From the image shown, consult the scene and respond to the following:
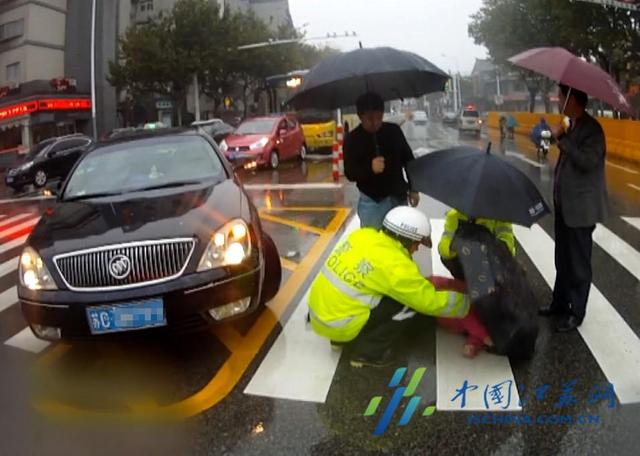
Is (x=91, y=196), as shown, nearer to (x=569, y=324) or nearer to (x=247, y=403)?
(x=247, y=403)

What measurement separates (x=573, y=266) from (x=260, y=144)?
1285 cm

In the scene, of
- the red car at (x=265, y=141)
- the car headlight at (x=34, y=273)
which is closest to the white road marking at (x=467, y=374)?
the car headlight at (x=34, y=273)

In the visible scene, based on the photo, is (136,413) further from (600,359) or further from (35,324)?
(600,359)

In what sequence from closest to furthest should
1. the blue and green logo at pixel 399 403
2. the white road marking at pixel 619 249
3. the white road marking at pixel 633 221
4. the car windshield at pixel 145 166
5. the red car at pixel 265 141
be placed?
the blue and green logo at pixel 399 403 → the car windshield at pixel 145 166 → the white road marking at pixel 619 249 → the white road marking at pixel 633 221 → the red car at pixel 265 141

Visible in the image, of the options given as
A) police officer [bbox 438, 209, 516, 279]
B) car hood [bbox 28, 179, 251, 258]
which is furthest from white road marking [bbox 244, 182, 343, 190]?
police officer [bbox 438, 209, 516, 279]

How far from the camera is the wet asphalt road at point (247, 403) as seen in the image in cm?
316

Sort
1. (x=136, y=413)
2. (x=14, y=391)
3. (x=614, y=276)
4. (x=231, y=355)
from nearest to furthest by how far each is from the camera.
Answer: (x=136, y=413), (x=14, y=391), (x=231, y=355), (x=614, y=276)

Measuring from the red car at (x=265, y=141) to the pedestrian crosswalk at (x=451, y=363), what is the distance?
1133cm

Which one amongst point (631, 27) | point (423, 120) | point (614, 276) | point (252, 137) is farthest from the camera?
point (423, 120)

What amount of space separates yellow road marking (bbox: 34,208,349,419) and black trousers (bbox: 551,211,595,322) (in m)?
2.21

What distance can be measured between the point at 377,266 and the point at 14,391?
2480mm

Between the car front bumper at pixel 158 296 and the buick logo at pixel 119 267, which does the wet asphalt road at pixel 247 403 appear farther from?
the buick logo at pixel 119 267

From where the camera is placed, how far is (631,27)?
2069 centimetres

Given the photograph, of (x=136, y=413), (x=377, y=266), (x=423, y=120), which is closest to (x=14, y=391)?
(x=136, y=413)
